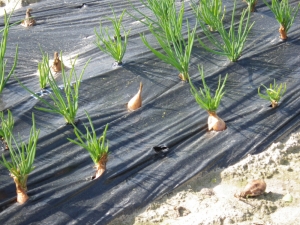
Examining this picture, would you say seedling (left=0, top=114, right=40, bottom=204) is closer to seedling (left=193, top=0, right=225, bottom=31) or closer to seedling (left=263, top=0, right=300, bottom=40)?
seedling (left=193, top=0, right=225, bottom=31)

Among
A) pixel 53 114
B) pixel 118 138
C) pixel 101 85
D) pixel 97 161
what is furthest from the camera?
pixel 101 85

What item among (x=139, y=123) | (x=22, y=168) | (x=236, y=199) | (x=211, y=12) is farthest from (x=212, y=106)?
(x=22, y=168)

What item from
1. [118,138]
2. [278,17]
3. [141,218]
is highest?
[278,17]

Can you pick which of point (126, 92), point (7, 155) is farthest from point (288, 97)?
point (7, 155)

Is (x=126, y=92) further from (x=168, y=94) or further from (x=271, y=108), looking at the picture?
(x=271, y=108)

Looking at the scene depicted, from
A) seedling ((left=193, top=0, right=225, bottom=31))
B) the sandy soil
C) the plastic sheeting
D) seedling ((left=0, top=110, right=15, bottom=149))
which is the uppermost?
seedling ((left=193, top=0, right=225, bottom=31))

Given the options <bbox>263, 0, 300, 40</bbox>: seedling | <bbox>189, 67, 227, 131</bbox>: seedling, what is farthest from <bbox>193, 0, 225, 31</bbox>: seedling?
<bbox>189, 67, 227, 131</bbox>: seedling

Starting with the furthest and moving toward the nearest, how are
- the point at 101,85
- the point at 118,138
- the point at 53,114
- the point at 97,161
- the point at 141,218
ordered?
the point at 101,85, the point at 53,114, the point at 118,138, the point at 97,161, the point at 141,218
